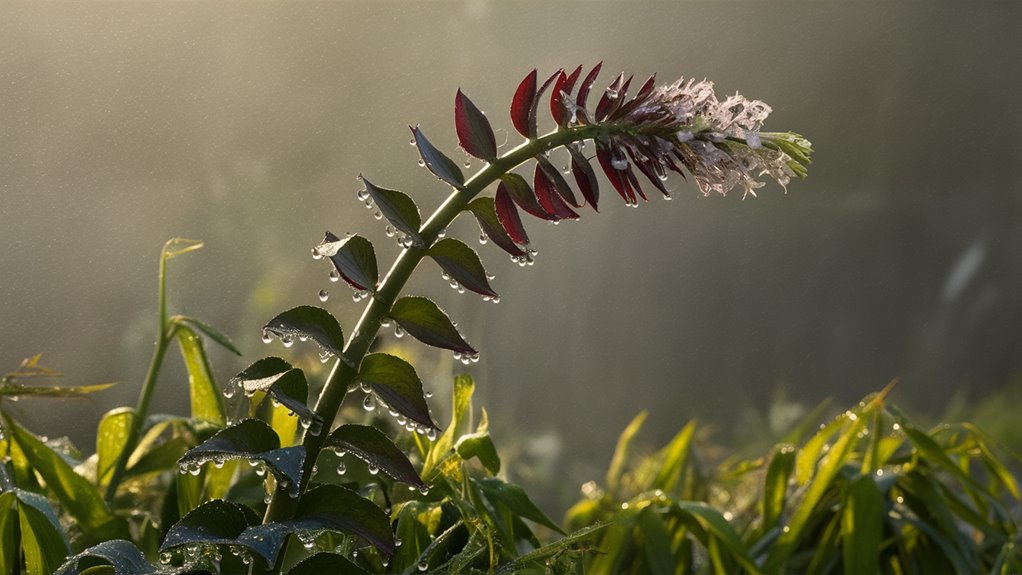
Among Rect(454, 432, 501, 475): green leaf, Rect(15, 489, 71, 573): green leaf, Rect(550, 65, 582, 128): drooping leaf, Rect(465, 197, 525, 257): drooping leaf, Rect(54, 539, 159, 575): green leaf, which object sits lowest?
Rect(15, 489, 71, 573): green leaf

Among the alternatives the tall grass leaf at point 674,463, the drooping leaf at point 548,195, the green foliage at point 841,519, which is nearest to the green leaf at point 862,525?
the green foliage at point 841,519

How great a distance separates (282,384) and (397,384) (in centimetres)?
2

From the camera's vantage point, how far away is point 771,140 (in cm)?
19

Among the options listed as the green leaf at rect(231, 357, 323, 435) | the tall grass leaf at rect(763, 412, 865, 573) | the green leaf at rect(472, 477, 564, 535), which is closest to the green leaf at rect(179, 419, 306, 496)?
the green leaf at rect(231, 357, 323, 435)

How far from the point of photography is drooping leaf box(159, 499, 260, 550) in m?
0.16

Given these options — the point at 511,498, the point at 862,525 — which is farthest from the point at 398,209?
the point at 862,525

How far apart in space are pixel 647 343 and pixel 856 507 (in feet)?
2.15

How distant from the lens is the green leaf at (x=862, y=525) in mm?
338

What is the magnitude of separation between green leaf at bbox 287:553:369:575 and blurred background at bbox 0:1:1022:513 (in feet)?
0.95

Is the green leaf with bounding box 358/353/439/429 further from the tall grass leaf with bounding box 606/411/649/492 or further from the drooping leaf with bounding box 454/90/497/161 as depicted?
the tall grass leaf with bounding box 606/411/649/492

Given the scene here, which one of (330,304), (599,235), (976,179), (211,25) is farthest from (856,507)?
(976,179)

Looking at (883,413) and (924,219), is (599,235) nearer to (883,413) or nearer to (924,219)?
(924,219)

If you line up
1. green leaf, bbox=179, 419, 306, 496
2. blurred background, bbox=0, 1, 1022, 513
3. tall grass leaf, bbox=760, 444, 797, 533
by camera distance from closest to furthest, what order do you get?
green leaf, bbox=179, 419, 306, 496, tall grass leaf, bbox=760, 444, 797, 533, blurred background, bbox=0, 1, 1022, 513

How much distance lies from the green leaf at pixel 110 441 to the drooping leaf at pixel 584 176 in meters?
0.21
